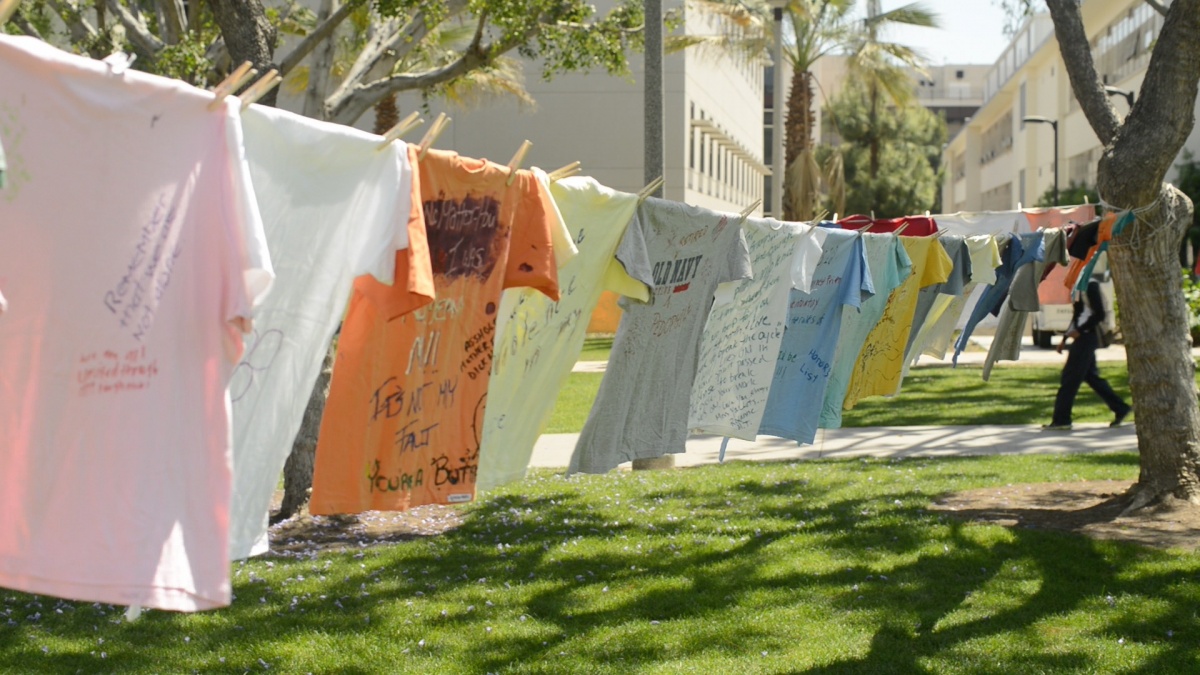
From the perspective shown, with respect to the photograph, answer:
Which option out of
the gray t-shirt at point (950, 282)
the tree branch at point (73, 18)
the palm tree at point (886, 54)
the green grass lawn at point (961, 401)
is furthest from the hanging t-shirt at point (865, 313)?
the palm tree at point (886, 54)

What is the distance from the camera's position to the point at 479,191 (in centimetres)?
425

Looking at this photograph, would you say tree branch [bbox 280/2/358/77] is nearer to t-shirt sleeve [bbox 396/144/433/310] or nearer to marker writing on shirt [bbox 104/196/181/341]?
t-shirt sleeve [bbox 396/144/433/310]

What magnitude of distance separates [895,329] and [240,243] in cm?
521

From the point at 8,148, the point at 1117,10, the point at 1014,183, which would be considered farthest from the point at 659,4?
the point at 1014,183

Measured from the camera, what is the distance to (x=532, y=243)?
14.5 feet

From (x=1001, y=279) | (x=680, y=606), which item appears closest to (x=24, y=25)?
(x=680, y=606)

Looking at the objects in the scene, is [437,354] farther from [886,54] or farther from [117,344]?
[886,54]

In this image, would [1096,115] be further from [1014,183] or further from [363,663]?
[1014,183]

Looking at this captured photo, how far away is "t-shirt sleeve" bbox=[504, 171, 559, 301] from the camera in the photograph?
438 centimetres

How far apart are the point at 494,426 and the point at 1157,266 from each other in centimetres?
543

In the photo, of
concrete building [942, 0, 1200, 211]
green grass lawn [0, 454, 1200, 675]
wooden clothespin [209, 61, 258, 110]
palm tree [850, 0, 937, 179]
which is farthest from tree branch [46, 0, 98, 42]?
palm tree [850, 0, 937, 179]

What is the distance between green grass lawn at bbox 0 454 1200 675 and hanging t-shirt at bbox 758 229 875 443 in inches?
Answer: 39.5

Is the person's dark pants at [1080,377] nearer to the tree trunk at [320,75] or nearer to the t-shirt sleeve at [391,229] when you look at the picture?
the tree trunk at [320,75]

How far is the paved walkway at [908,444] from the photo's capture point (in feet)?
40.7
